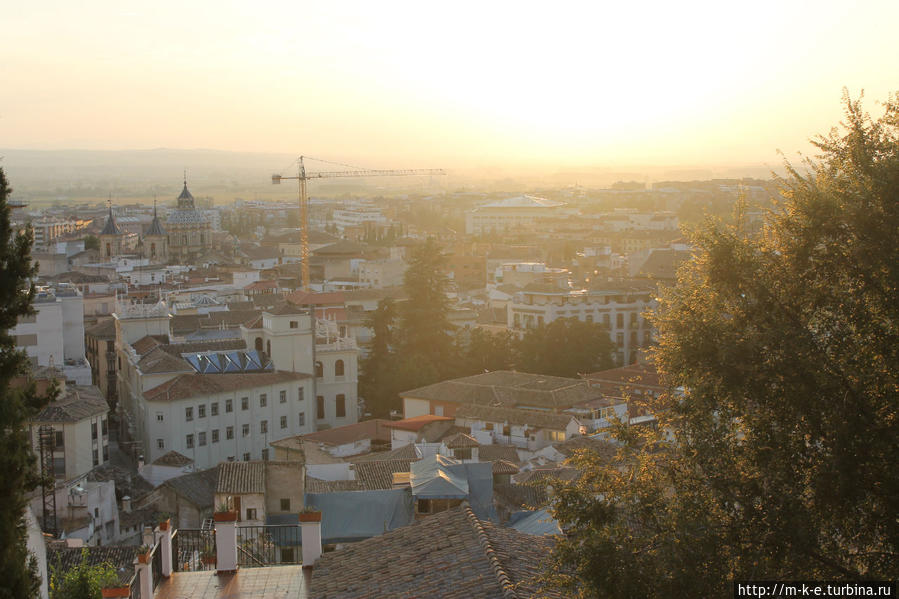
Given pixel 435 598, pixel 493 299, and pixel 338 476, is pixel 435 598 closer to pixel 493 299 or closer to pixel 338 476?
pixel 338 476

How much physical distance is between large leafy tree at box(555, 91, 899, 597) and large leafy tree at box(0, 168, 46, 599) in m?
2.56

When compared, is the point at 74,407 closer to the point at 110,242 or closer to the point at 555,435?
the point at 555,435

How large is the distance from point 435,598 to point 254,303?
27.4m

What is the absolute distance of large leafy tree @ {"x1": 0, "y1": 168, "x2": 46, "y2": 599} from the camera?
4.92 m

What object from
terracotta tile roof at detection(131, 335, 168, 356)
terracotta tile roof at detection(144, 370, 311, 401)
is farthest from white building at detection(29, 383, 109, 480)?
terracotta tile roof at detection(131, 335, 168, 356)

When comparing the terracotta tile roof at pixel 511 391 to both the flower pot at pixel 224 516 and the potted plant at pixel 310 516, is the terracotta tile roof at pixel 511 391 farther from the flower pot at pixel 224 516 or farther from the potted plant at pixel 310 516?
the flower pot at pixel 224 516

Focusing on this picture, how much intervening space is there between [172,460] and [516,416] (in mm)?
6307

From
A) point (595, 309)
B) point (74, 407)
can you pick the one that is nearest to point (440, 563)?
point (74, 407)

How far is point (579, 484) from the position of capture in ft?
18.0

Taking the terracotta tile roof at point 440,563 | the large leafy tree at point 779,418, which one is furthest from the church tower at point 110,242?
the large leafy tree at point 779,418

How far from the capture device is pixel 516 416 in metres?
20.0

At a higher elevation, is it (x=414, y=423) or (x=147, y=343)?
(x=147, y=343)

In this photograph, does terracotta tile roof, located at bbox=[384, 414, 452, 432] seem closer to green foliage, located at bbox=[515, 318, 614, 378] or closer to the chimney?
green foliage, located at bbox=[515, 318, 614, 378]

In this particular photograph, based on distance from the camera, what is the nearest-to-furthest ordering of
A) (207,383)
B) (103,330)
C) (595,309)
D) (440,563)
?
(440,563), (207,383), (103,330), (595,309)
